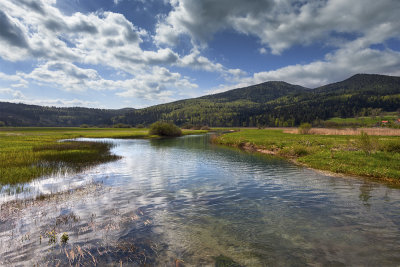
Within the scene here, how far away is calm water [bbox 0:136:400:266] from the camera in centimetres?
748

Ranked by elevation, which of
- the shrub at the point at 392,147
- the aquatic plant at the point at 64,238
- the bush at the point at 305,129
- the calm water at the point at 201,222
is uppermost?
the bush at the point at 305,129

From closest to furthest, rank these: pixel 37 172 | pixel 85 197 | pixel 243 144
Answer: pixel 85 197 < pixel 37 172 < pixel 243 144

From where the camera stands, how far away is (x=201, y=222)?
413 inches

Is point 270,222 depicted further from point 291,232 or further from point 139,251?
point 139,251

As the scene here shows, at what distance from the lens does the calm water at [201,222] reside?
7480mm

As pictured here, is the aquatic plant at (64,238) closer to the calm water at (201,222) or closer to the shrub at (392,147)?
Answer: the calm water at (201,222)

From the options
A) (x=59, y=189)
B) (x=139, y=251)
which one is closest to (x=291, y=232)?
(x=139, y=251)

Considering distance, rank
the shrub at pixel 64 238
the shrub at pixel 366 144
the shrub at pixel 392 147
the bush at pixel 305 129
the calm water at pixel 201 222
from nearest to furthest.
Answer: the calm water at pixel 201 222 < the shrub at pixel 64 238 < the shrub at pixel 366 144 < the shrub at pixel 392 147 < the bush at pixel 305 129

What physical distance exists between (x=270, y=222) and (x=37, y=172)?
22.7 m

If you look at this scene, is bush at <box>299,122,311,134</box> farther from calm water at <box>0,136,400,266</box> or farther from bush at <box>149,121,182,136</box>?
calm water at <box>0,136,400,266</box>

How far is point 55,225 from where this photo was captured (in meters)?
9.66

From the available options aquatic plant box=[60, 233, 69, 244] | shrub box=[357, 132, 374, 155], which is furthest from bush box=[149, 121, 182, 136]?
aquatic plant box=[60, 233, 69, 244]

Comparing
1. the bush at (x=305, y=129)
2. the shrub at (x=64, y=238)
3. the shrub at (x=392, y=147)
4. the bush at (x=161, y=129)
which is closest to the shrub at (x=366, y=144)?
the shrub at (x=392, y=147)

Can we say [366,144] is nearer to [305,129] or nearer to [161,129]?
[305,129]
